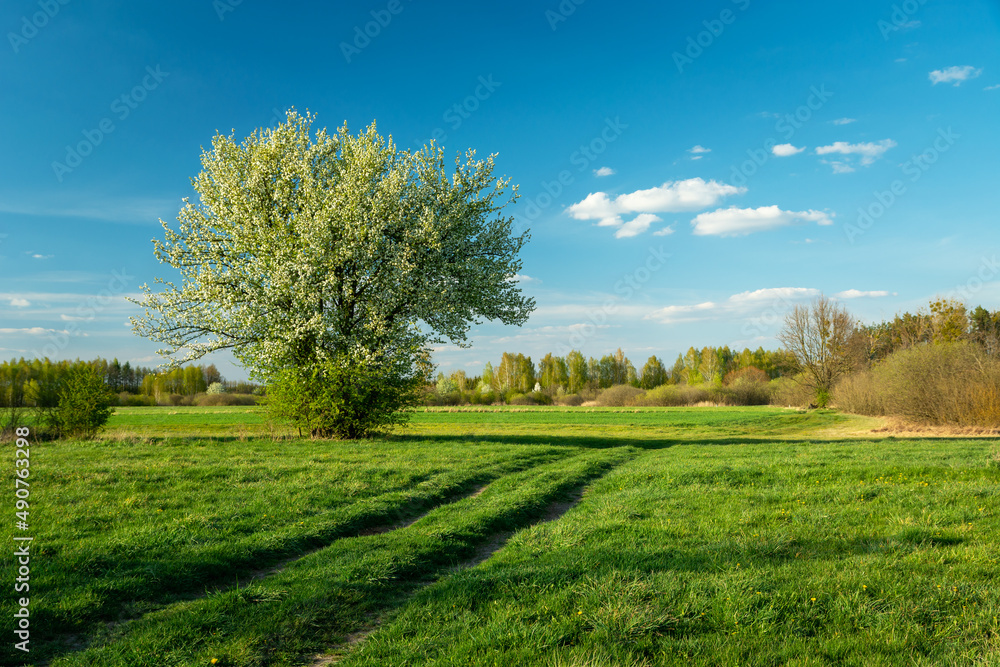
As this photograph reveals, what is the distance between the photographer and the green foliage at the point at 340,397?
78.2 ft

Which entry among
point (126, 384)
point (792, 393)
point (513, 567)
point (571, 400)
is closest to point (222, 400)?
point (126, 384)

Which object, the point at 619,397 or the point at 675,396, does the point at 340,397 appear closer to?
the point at 619,397

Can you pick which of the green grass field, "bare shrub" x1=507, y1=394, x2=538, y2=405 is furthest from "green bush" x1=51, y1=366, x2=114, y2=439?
"bare shrub" x1=507, y1=394, x2=538, y2=405

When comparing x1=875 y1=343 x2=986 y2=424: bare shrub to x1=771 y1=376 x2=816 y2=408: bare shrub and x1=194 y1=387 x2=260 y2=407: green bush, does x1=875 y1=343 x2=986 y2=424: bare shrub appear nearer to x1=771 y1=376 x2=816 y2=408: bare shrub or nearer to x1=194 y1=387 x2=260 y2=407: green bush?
x1=771 y1=376 x2=816 y2=408: bare shrub

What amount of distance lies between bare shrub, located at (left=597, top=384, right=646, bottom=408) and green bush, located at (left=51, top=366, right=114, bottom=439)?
78804 millimetres

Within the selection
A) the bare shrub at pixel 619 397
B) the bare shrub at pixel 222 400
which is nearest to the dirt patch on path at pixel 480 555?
the bare shrub at pixel 619 397

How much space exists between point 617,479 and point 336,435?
14657mm

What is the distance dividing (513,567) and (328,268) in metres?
18.4

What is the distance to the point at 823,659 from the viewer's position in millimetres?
4777

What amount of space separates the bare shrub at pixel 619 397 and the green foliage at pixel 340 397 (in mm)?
72390

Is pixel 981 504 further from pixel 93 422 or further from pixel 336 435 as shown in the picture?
pixel 93 422

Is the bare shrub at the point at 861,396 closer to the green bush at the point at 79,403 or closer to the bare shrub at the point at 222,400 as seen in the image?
the green bush at the point at 79,403

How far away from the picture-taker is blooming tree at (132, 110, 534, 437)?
2309cm

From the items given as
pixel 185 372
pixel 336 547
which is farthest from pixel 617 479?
pixel 185 372
